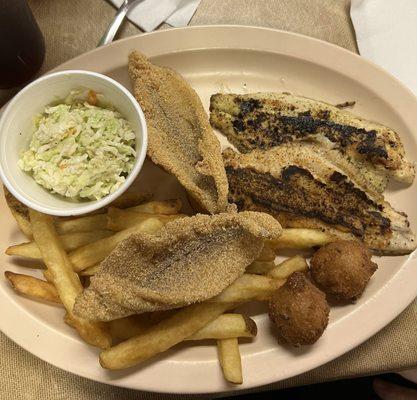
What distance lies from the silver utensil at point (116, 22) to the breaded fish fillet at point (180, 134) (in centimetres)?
28

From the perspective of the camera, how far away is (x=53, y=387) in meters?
1.41

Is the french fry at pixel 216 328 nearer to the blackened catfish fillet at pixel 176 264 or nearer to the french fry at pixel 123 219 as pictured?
the blackened catfish fillet at pixel 176 264

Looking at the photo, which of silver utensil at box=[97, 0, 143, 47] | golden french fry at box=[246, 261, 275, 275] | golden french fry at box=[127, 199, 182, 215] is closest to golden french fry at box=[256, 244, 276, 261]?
golden french fry at box=[246, 261, 275, 275]

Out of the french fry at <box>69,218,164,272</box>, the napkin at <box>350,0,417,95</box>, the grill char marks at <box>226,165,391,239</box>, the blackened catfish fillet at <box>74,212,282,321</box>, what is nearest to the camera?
the blackened catfish fillet at <box>74,212,282,321</box>

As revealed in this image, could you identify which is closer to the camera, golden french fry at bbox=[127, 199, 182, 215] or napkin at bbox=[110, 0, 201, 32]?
golden french fry at bbox=[127, 199, 182, 215]

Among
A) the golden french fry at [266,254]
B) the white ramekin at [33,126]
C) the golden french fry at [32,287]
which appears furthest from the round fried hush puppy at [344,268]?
the golden french fry at [32,287]

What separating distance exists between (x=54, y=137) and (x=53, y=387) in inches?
28.8

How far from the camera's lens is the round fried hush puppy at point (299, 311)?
1.20 metres

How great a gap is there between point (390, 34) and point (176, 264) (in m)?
1.09

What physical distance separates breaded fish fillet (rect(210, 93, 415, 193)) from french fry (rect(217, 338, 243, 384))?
0.56 metres

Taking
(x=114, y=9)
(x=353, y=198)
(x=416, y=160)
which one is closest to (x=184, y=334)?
(x=353, y=198)

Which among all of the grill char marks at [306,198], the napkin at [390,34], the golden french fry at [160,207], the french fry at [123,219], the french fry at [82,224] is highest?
the napkin at [390,34]

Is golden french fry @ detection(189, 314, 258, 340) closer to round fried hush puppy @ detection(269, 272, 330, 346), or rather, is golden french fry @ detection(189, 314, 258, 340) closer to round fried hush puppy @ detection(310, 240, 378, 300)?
round fried hush puppy @ detection(269, 272, 330, 346)

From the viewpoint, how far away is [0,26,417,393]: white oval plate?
1281mm
